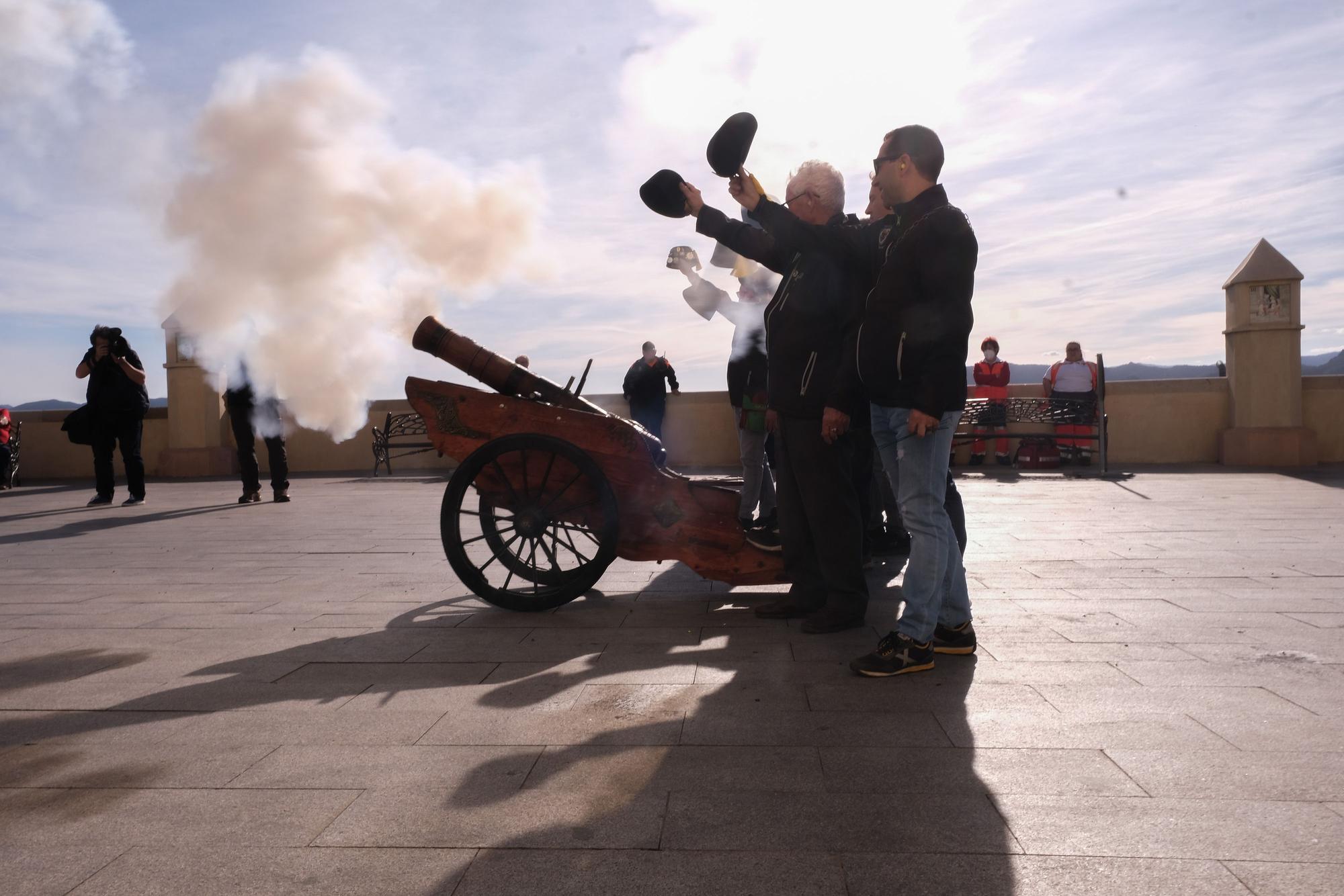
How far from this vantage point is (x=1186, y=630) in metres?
4.34

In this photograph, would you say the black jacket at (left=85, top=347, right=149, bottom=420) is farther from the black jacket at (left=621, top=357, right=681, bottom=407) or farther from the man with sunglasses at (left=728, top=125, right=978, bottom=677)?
the man with sunglasses at (left=728, top=125, right=978, bottom=677)

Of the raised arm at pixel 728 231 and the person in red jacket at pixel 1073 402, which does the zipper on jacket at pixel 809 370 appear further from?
the person in red jacket at pixel 1073 402

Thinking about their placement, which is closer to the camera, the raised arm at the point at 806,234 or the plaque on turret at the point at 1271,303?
the raised arm at the point at 806,234

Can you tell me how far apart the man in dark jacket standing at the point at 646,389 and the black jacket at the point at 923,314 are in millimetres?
9598

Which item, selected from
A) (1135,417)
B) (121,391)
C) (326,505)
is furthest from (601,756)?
(1135,417)

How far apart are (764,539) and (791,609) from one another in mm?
471

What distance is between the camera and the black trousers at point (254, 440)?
36.1 ft

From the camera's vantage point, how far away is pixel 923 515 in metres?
3.83

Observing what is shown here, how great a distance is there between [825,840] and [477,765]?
3.24 feet

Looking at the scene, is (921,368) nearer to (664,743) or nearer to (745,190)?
(745,190)

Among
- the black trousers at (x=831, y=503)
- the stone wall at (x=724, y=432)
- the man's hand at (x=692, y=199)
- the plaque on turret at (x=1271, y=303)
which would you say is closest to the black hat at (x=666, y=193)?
the man's hand at (x=692, y=199)

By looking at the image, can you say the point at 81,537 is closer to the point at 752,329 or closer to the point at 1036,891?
the point at 752,329

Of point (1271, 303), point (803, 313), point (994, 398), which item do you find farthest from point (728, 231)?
point (1271, 303)

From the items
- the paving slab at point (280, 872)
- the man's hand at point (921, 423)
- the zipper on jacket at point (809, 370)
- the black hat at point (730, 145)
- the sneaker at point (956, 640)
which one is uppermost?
the black hat at point (730, 145)
